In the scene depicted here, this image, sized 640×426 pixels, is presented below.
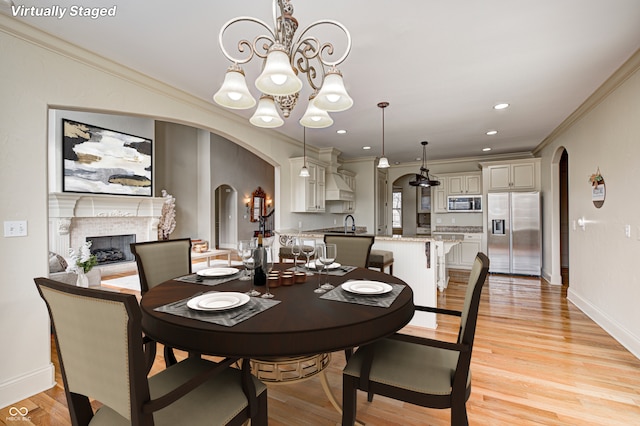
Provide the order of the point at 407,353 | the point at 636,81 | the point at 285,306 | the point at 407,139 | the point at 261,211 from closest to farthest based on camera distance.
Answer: the point at 285,306
the point at 407,353
the point at 636,81
the point at 407,139
the point at 261,211

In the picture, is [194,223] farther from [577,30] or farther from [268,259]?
[577,30]

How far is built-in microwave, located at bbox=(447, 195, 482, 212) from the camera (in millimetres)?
6527

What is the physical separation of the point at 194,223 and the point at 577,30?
8185mm

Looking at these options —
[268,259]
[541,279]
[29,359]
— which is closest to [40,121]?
[29,359]

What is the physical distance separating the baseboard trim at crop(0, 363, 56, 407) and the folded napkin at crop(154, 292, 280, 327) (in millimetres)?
1622

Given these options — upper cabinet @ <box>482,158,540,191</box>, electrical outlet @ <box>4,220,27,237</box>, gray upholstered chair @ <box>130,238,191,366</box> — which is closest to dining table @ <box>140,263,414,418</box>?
gray upholstered chair @ <box>130,238,191,366</box>

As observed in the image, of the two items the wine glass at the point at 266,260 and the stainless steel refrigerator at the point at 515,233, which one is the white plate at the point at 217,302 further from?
the stainless steel refrigerator at the point at 515,233

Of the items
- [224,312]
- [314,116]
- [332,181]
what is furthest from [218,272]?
[332,181]

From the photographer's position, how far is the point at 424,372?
1.36 meters

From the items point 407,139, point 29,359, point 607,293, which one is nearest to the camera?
point 29,359

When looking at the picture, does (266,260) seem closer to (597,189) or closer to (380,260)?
(380,260)

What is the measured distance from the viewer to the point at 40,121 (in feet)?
6.93

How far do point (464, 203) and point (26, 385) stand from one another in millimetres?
7053

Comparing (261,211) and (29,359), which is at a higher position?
(261,211)
